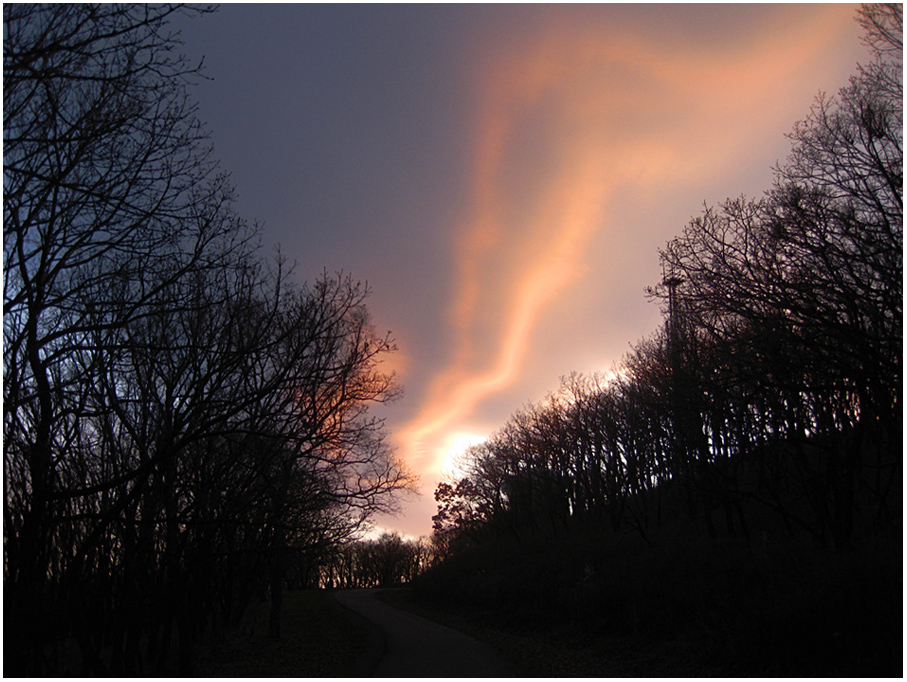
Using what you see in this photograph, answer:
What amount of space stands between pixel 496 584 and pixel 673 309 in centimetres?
2136

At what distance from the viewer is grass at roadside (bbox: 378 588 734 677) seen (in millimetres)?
12656

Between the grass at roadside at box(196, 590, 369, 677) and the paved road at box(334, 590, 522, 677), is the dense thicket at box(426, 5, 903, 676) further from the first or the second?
the grass at roadside at box(196, 590, 369, 677)

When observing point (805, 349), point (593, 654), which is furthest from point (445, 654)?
point (805, 349)

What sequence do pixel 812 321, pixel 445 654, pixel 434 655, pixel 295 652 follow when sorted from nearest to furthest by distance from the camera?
pixel 812 321, pixel 434 655, pixel 445 654, pixel 295 652

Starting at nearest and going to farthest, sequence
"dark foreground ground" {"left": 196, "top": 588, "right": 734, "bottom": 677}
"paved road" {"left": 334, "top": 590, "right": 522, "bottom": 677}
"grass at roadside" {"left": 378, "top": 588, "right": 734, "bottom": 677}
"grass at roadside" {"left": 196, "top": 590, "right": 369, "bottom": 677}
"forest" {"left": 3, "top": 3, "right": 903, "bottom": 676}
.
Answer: "forest" {"left": 3, "top": 3, "right": 903, "bottom": 676} → "grass at roadside" {"left": 378, "top": 588, "right": 734, "bottom": 677} → "dark foreground ground" {"left": 196, "top": 588, "right": 734, "bottom": 677} → "paved road" {"left": 334, "top": 590, "right": 522, "bottom": 677} → "grass at roadside" {"left": 196, "top": 590, "right": 369, "bottom": 677}

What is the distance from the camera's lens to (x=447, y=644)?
742 inches

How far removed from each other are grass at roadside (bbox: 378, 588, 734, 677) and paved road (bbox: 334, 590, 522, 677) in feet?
2.22

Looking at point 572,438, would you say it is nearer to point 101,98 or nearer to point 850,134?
point 850,134

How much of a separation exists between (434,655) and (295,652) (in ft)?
16.1

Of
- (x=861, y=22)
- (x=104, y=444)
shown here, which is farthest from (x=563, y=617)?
(x=861, y=22)

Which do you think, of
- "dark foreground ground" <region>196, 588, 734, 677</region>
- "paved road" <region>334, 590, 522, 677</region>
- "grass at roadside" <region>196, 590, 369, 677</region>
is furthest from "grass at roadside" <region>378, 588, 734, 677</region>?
"grass at roadside" <region>196, 590, 369, 677</region>

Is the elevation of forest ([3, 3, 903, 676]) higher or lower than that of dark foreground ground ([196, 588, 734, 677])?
higher

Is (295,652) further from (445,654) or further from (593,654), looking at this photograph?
(593,654)

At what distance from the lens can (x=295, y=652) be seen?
59.5 ft
